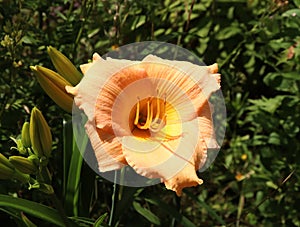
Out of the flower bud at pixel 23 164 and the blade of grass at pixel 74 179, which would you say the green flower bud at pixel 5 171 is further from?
the blade of grass at pixel 74 179

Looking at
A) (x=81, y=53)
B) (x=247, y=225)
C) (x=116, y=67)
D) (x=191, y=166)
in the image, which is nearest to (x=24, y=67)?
(x=81, y=53)

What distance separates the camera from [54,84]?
959 millimetres

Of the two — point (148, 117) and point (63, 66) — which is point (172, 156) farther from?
point (63, 66)

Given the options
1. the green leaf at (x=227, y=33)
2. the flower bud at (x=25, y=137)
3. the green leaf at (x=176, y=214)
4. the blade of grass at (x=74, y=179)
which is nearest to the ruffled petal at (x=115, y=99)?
the flower bud at (x=25, y=137)

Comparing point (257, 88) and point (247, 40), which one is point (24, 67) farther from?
point (257, 88)

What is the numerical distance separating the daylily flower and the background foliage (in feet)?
0.46

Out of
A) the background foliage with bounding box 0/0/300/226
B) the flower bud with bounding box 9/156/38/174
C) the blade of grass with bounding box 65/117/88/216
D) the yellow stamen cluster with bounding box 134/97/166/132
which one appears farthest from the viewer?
the background foliage with bounding box 0/0/300/226

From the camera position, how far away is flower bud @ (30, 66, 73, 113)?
0.95m

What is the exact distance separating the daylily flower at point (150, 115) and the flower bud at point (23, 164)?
0.35ft

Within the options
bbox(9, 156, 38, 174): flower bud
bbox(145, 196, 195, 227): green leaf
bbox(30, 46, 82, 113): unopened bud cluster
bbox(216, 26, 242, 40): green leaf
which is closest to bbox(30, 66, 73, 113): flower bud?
bbox(30, 46, 82, 113): unopened bud cluster

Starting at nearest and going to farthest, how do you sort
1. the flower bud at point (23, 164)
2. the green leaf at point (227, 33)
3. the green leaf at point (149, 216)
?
the flower bud at point (23, 164)
the green leaf at point (149, 216)
the green leaf at point (227, 33)

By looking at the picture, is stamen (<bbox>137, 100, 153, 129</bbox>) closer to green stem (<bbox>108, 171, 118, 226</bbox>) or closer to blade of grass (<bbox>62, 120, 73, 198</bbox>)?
green stem (<bbox>108, 171, 118, 226</bbox>)

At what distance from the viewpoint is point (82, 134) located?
1141 mm

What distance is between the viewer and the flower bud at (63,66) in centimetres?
99
